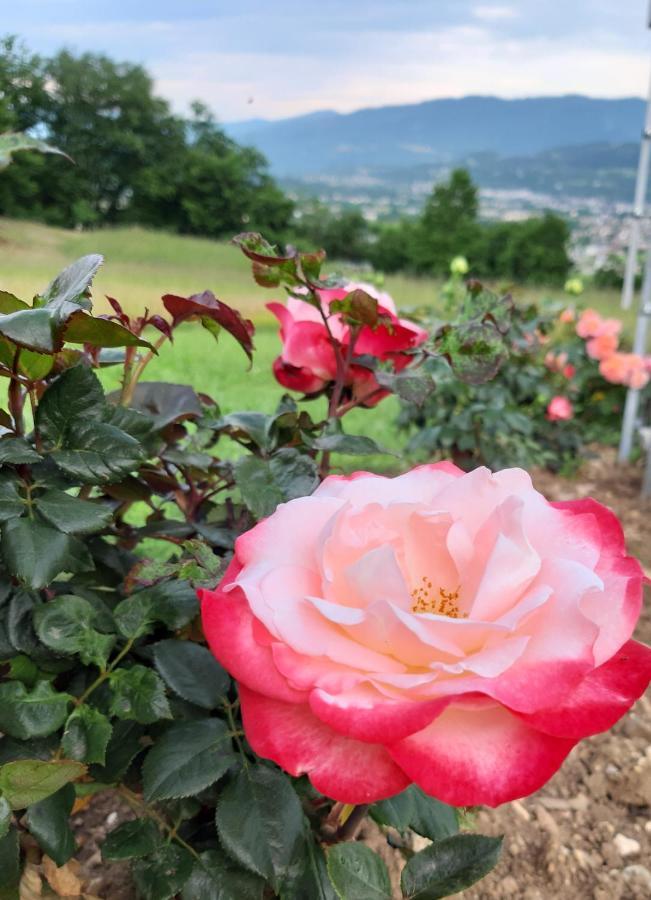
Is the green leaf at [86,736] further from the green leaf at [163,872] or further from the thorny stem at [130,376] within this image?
the thorny stem at [130,376]

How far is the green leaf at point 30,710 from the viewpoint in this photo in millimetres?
371

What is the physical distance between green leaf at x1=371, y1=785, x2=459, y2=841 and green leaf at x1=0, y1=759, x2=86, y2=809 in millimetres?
162

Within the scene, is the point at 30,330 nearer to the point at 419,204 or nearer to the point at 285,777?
the point at 285,777

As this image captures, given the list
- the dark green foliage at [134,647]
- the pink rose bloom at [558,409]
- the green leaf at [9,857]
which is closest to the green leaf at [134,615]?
the dark green foliage at [134,647]

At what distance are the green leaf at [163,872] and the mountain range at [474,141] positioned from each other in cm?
858

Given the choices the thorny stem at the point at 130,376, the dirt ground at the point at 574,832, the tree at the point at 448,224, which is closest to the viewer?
the thorny stem at the point at 130,376

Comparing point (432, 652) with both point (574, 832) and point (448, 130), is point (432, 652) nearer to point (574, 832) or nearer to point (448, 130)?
point (574, 832)

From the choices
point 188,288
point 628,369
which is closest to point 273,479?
point 628,369

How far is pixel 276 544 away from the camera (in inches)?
12.1

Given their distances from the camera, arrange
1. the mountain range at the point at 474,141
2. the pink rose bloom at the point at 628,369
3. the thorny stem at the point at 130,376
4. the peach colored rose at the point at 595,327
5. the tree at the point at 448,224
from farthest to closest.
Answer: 1. the tree at the point at 448,224
2. the mountain range at the point at 474,141
3. the peach colored rose at the point at 595,327
4. the pink rose bloom at the point at 628,369
5. the thorny stem at the point at 130,376

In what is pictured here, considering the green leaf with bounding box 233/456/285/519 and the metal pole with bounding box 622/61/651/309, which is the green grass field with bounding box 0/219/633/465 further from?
the green leaf with bounding box 233/456/285/519

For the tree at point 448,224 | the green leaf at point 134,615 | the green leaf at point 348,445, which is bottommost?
the tree at point 448,224

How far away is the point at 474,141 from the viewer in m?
23.3

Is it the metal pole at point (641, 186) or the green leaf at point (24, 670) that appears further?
the metal pole at point (641, 186)
